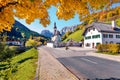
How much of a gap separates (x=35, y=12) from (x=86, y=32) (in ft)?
231

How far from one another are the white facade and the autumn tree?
58149mm

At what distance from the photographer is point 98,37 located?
223 ft

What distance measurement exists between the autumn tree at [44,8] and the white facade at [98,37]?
58149mm

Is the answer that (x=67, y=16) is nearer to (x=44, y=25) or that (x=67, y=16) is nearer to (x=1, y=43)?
(x=44, y=25)

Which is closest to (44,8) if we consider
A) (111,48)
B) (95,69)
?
(95,69)

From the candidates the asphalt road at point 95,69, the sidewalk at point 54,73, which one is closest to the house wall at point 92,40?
the asphalt road at point 95,69

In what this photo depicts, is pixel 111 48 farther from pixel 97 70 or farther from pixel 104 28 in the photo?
pixel 104 28

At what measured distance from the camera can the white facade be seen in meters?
66.4

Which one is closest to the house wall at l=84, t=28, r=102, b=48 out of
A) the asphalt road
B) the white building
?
the white building

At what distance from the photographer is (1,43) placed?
42.9m

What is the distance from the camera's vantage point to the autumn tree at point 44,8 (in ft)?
21.3

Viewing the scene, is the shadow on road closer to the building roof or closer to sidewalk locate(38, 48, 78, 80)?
sidewalk locate(38, 48, 78, 80)

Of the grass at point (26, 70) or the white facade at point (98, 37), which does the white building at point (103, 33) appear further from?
the grass at point (26, 70)

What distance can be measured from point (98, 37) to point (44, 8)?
61.5m
